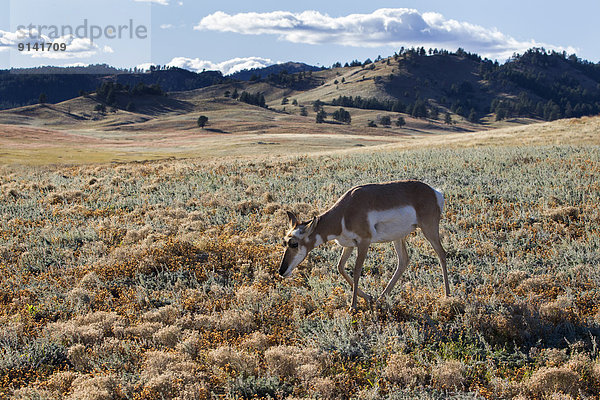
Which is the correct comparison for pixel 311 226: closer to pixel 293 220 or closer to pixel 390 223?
pixel 293 220

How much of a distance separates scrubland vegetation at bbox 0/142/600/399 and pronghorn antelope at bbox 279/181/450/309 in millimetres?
1036

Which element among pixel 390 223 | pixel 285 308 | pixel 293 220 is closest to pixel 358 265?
pixel 390 223

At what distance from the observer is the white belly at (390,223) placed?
7.21 metres

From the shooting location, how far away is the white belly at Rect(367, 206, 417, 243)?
7215 mm

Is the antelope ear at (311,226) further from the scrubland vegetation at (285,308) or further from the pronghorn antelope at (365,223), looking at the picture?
the scrubland vegetation at (285,308)

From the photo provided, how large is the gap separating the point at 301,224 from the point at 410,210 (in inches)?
76.5

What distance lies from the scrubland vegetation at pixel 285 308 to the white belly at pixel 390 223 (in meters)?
1.29

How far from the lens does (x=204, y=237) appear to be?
37.6 ft

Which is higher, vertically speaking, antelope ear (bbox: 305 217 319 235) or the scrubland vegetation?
antelope ear (bbox: 305 217 319 235)

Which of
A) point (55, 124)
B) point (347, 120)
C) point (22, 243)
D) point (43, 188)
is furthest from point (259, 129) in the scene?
Result: point (22, 243)

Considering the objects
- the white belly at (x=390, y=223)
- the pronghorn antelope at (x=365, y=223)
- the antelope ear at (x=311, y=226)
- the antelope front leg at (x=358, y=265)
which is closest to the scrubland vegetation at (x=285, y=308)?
the antelope front leg at (x=358, y=265)

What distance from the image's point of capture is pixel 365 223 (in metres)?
7.18

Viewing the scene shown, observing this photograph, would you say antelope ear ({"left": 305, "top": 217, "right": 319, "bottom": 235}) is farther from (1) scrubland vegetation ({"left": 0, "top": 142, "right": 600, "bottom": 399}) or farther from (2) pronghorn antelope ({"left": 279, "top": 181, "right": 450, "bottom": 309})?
(1) scrubland vegetation ({"left": 0, "top": 142, "right": 600, "bottom": 399})

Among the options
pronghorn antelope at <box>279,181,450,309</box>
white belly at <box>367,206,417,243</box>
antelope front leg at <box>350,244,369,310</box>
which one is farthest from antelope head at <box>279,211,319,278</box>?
white belly at <box>367,206,417,243</box>
